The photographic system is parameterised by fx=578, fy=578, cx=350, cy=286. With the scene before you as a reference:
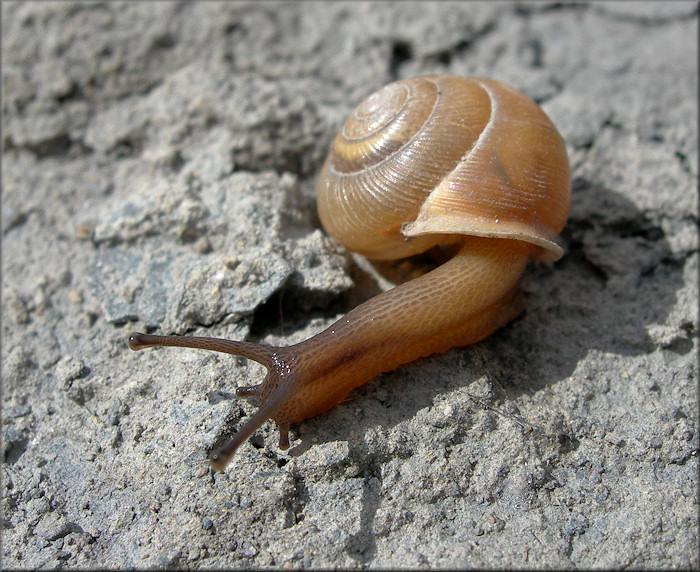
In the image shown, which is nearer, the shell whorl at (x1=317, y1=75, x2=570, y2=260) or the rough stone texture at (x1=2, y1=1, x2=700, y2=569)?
the rough stone texture at (x1=2, y1=1, x2=700, y2=569)

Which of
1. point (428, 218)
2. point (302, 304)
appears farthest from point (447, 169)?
point (302, 304)

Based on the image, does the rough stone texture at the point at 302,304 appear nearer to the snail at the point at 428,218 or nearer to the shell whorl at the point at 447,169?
the snail at the point at 428,218

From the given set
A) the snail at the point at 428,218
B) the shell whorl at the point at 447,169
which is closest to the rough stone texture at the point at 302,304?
the snail at the point at 428,218

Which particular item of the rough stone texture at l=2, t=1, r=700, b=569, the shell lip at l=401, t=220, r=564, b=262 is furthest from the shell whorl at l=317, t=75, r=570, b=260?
the rough stone texture at l=2, t=1, r=700, b=569

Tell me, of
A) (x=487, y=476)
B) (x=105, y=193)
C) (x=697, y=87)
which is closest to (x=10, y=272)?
(x=105, y=193)

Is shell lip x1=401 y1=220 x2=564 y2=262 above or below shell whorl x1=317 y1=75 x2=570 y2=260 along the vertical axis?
below

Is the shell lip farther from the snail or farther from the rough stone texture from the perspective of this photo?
the rough stone texture
